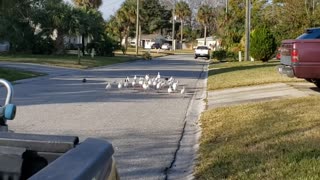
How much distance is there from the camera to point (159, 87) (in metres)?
18.0

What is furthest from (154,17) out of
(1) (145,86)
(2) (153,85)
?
(1) (145,86)

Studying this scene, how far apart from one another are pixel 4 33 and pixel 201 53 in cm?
2078

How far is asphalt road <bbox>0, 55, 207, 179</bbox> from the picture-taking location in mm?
7285

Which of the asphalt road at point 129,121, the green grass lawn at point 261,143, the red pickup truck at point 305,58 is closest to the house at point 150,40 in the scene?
the asphalt road at point 129,121

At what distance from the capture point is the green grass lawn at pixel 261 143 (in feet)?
20.3

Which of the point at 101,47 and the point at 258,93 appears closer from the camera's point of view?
the point at 258,93

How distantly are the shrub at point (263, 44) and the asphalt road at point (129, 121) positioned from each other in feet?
61.1

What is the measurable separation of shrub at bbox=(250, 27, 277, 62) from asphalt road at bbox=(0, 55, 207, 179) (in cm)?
1861

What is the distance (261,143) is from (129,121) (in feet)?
12.5

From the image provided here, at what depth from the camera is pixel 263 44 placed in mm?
36031

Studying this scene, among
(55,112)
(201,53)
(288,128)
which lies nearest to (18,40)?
(201,53)

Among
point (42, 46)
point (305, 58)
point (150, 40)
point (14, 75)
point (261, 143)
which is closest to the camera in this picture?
point (261, 143)

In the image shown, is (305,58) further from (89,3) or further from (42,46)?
(89,3)

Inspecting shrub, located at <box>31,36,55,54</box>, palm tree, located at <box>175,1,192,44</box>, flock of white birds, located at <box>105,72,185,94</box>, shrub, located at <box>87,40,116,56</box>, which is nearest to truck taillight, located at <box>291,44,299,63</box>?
flock of white birds, located at <box>105,72,185,94</box>
